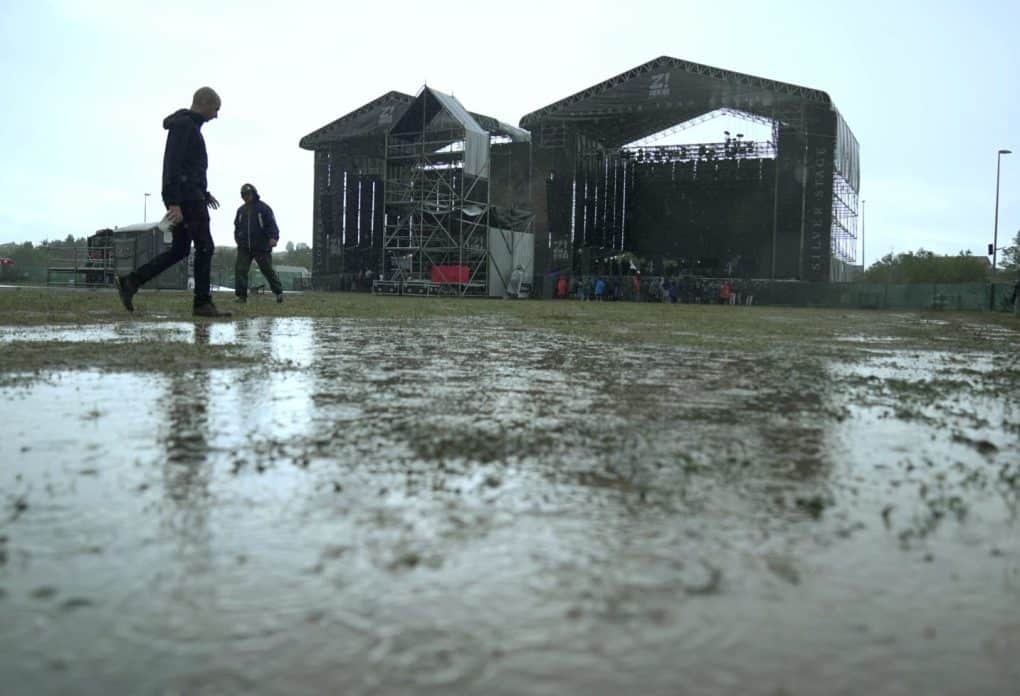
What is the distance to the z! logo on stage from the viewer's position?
116 feet

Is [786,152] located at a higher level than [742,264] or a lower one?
higher

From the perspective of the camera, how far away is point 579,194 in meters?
41.8

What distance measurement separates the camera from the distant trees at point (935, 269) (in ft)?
249

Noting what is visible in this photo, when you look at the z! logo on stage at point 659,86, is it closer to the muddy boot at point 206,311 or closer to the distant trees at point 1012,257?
the muddy boot at point 206,311

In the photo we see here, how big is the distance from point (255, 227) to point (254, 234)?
0.10 m

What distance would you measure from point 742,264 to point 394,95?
19.1m

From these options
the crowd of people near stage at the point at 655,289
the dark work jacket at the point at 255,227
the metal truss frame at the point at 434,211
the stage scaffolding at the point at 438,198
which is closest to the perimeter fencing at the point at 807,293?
the crowd of people near stage at the point at 655,289

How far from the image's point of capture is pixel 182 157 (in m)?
8.01

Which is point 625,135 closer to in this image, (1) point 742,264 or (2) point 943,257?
(1) point 742,264

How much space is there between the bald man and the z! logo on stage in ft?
96.9

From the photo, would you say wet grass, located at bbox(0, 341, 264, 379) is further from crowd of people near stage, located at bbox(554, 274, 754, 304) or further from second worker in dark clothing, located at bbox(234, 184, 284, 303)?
crowd of people near stage, located at bbox(554, 274, 754, 304)

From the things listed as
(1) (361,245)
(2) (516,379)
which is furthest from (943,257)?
(2) (516,379)

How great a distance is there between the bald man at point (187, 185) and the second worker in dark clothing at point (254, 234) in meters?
4.46

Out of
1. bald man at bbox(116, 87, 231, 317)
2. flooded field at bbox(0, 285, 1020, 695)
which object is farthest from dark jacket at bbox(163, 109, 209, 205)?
flooded field at bbox(0, 285, 1020, 695)
